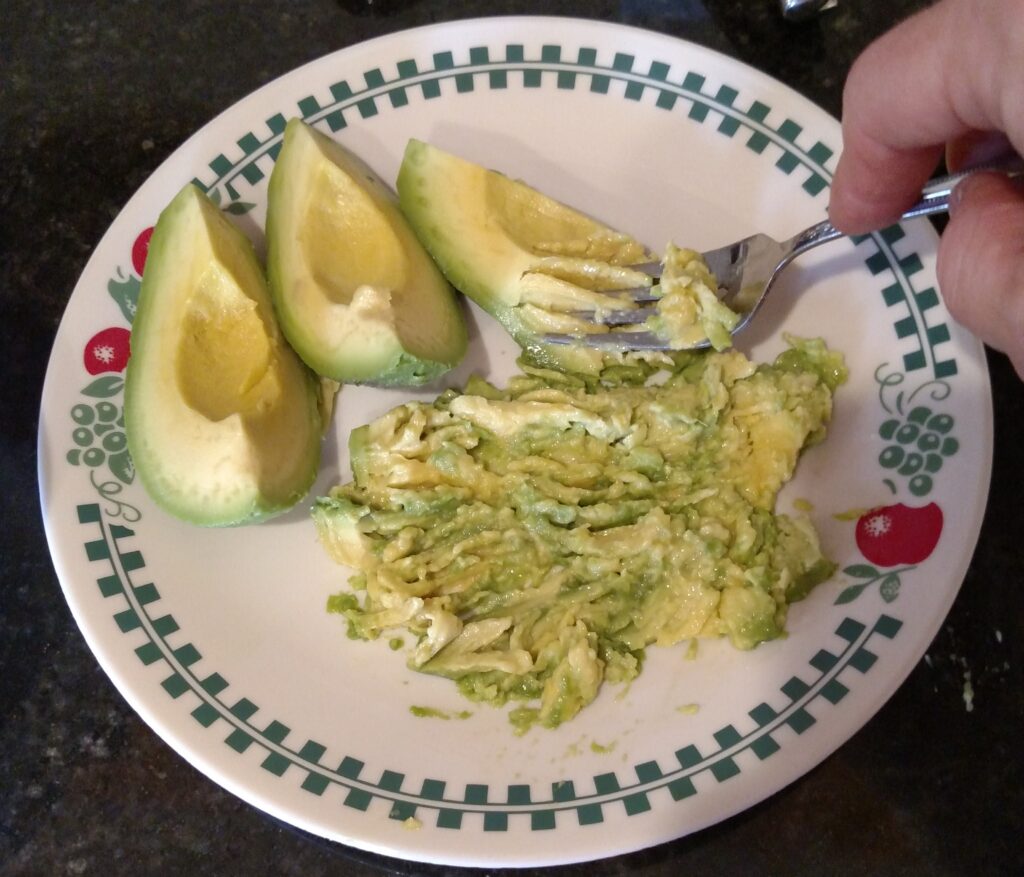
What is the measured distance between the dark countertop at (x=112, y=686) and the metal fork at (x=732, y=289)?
0.42m

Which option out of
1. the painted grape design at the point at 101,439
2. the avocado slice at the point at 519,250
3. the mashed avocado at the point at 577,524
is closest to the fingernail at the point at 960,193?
Result: the mashed avocado at the point at 577,524

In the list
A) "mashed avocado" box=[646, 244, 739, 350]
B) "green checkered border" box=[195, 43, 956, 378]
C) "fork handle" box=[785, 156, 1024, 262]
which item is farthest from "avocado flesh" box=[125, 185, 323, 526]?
"fork handle" box=[785, 156, 1024, 262]

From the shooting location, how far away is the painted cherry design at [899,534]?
45.9 inches

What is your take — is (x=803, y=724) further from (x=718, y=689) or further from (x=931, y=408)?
(x=931, y=408)

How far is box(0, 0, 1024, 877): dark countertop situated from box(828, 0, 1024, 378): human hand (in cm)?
50

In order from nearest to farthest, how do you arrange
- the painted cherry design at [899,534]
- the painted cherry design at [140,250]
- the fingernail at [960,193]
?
the fingernail at [960,193], the painted cherry design at [899,534], the painted cherry design at [140,250]

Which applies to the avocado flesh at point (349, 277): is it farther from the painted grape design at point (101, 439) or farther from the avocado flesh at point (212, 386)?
the painted grape design at point (101, 439)

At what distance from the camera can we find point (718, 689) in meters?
1.17

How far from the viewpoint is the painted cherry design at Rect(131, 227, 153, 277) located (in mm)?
1393

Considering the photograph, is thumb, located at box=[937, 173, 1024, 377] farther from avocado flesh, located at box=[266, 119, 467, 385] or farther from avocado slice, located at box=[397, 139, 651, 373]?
avocado flesh, located at box=[266, 119, 467, 385]

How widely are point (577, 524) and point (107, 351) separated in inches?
29.2

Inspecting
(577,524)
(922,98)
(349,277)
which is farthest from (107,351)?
(922,98)

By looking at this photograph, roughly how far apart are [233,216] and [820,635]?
107 cm

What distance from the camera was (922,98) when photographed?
3.03ft
